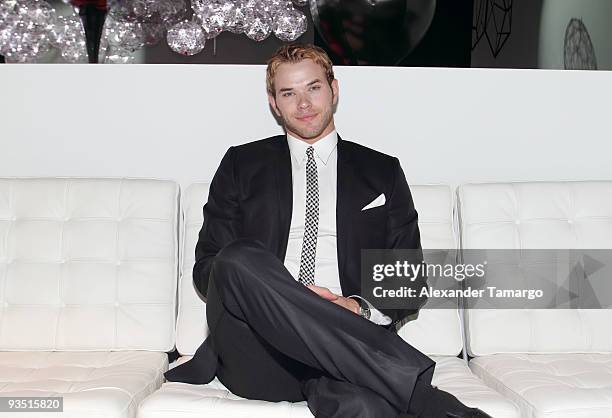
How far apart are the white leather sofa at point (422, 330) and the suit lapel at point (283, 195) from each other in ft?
0.89

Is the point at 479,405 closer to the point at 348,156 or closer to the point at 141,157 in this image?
the point at 348,156

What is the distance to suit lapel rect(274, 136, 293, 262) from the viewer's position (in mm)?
2467

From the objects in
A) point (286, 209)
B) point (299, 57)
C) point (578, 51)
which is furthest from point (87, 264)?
point (578, 51)

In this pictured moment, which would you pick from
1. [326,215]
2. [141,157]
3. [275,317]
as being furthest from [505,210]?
[141,157]

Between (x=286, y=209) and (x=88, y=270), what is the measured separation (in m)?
0.64

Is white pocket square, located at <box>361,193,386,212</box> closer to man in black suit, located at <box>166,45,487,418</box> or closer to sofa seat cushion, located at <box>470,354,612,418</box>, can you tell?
man in black suit, located at <box>166,45,487,418</box>

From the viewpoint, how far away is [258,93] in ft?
9.64

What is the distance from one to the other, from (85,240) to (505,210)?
4.30 ft

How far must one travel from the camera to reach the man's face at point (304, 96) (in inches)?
98.9

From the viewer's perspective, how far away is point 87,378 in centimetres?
223

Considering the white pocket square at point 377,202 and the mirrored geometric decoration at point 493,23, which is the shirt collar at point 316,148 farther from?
the mirrored geometric decoration at point 493,23

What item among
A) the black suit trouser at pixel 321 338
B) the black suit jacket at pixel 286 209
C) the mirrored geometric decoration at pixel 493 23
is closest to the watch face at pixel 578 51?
the mirrored geometric decoration at pixel 493 23

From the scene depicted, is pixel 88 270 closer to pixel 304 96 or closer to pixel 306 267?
pixel 306 267

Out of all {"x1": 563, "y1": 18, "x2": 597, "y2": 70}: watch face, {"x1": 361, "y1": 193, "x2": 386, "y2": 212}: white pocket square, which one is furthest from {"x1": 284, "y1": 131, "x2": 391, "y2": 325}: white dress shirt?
{"x1": 563, "y1": 18, "x2": 597, "y2": 70}: watch face
